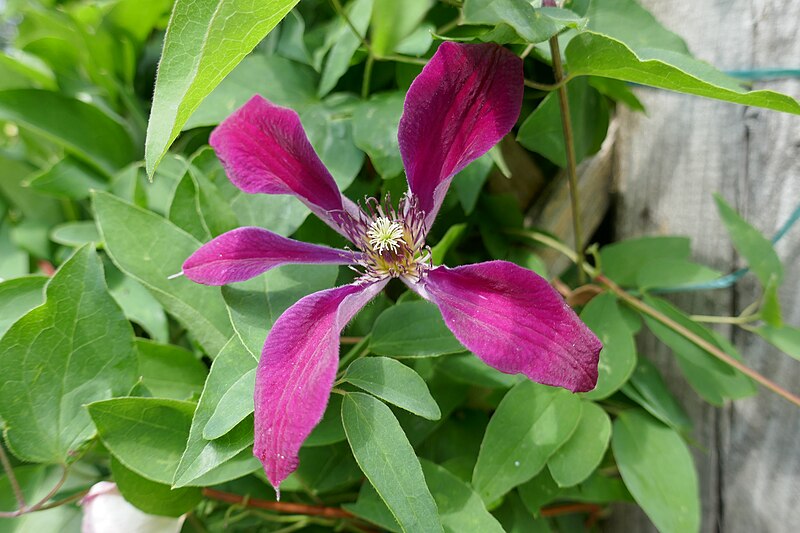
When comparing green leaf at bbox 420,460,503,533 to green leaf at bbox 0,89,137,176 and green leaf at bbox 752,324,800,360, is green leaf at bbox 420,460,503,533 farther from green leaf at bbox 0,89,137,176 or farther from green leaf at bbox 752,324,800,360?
green leaf at bbox 0,89,137,176

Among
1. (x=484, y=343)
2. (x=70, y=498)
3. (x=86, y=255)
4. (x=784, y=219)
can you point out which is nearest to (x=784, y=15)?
(x=784, y=219)

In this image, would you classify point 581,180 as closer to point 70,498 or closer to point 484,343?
point 484,343

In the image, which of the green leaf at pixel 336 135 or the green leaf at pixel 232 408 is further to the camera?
the green leaf at pixel 336 135

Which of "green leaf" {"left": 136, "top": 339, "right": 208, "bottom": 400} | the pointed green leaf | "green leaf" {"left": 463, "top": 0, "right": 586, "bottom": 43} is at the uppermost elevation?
"green leaf" {"left": 463, "top": 0, "right": 586, "bottom": 43}

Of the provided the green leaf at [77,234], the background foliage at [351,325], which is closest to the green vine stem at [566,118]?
the background foliage at [351,325]

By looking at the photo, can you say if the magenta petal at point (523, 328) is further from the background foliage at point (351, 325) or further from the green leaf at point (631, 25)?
the green leaf at point (631, 25)

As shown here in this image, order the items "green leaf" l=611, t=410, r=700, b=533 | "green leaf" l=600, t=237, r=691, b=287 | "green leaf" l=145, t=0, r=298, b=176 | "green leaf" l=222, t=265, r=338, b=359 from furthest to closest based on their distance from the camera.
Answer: "green leaf" l=600, t=237, r=691, b=287 < "green leaf" l=611, t=410, r=700, b=533 < "green leaf" l=222, t=265, r=338, b=359 < "green leaf" l=145, t=0, r=298, b=176

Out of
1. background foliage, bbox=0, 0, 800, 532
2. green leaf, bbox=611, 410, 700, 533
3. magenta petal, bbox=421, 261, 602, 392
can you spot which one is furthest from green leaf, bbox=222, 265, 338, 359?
green leaf, bbox=611, 410, 700, 533
